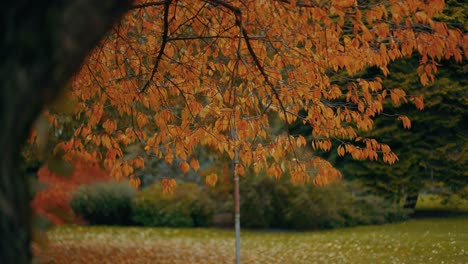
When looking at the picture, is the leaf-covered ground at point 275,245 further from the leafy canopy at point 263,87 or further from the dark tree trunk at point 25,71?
the dark tree trunk at point 25,71

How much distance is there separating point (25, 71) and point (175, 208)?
515 inches

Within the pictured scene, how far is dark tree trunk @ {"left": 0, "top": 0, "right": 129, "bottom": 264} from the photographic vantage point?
4.04ft

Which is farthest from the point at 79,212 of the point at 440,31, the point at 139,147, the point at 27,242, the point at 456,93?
the point at 27,242

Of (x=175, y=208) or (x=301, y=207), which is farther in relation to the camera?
(x=175, y=208)

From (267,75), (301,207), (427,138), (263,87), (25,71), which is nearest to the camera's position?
(25,71)

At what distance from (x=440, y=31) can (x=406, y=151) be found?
37.2 feet

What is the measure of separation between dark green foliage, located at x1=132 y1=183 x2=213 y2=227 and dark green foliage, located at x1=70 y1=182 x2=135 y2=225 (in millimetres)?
325

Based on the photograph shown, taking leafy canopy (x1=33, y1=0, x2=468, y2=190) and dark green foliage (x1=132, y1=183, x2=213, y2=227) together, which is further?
dark green foliage (x1=132, y1=183, x2=213, y2=227)

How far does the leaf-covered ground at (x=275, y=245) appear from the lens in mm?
8688

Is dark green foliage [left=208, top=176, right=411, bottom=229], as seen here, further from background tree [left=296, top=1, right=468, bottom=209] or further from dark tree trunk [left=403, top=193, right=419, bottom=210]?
background tree [left=296, top=1, right=468, bottom=209]

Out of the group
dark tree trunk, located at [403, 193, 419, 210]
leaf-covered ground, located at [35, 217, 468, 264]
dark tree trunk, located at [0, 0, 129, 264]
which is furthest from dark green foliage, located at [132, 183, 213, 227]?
dark tree trunk, located at [0, 0, 129, 264]

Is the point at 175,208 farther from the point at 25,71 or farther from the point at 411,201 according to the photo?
the point at 25,71

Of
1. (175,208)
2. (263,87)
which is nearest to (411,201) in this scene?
(175,208)

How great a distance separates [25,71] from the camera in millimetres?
1239
